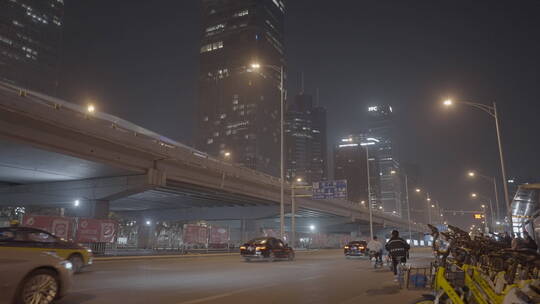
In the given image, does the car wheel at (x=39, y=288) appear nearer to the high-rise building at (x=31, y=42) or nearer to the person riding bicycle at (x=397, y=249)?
the person riding bicycle at (x=397, y=249)

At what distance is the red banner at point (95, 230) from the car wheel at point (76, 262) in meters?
11.9

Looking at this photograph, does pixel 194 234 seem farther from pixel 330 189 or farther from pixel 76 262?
pixel 76 262

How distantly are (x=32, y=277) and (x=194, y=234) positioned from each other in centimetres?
2966

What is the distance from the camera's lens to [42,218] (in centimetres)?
2433

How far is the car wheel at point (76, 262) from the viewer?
1552 centimetres

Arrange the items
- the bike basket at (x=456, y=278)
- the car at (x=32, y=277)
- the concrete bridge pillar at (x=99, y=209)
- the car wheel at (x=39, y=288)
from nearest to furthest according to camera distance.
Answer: the bike basket at (x=456, y=278), the car at (x=32, y=277), the car wheel at (x=39, y=288), the concrete bridge pillar at (x=99, y=209)

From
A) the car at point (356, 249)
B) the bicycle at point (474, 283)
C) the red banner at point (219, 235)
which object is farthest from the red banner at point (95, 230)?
the bicycle at point (474, 283)

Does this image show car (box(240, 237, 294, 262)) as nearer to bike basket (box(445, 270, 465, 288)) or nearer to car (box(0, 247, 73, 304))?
car (box(0, 247, 73, 304))

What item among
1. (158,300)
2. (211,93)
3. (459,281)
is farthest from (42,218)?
(211,93)

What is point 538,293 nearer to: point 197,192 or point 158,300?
point 158,300

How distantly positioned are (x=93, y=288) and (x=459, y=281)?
363 inches

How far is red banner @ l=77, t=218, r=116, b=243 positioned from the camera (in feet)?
88.4

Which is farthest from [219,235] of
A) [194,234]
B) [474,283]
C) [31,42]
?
[31,42]

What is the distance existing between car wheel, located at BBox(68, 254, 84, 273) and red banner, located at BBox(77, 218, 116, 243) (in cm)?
1186
